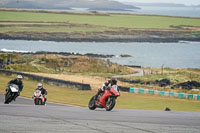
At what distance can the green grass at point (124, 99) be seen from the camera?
34.8 metres

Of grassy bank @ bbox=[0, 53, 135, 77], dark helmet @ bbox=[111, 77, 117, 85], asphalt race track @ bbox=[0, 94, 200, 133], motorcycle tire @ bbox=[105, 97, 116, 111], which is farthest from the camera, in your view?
grassy bank @ bbox=[0, 53, 135, 77]

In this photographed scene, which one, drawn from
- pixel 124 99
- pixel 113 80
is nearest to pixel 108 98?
pixel 113 80

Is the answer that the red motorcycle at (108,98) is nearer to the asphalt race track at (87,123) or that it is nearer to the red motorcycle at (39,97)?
the asphalt race track at (87,123)

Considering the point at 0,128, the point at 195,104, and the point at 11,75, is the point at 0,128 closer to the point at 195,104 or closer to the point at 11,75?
the point at 195,104

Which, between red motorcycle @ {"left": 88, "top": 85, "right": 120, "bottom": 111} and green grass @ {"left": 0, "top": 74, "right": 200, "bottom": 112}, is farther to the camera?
green grass @ {"left": 0, "top": 74, "right": 200, "bottom": 112}

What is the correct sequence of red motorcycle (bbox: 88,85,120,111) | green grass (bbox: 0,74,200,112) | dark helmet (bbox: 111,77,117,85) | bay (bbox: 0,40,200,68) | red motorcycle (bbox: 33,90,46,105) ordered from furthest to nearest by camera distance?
bay (bbox: 0,40,200,68) < green grass (bbox: 0,74,200,112) < red motorcycle (bbox: 33,90,46,105) < red motorcycle (bbox: 88,85,120,111) < dark helmet (bbox: 111,77,117,85)

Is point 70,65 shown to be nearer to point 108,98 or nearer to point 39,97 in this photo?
point 39,97

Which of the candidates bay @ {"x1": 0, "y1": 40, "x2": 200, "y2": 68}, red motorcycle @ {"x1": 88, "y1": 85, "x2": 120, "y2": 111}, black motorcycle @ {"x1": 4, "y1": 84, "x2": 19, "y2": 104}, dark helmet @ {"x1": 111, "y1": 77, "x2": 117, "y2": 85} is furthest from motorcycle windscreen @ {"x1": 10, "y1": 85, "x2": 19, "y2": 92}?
bay @ {"x1": 0, "y1": 40, "x2": 200, "y2": 68}

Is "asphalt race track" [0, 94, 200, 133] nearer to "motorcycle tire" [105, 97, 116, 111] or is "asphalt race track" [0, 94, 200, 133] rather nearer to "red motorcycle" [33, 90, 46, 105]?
"motorcycle tire" [105, 97, 116, 111]

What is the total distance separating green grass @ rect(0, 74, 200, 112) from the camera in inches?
1372

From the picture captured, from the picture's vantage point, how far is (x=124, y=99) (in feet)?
131

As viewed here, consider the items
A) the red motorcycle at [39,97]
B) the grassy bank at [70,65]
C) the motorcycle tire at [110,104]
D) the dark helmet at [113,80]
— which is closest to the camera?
the dark helmet at [113,80]

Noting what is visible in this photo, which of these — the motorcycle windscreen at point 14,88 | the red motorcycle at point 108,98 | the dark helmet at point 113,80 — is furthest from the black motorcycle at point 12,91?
the dark helmet at point 113,80

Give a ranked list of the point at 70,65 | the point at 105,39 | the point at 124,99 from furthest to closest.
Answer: the point at 105,39 < the point at 70,65 < the point at 124,99
